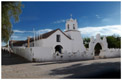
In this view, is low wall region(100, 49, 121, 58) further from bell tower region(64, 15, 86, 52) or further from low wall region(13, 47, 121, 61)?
bell tower region(64, 15, 86, 52)

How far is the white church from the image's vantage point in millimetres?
13696

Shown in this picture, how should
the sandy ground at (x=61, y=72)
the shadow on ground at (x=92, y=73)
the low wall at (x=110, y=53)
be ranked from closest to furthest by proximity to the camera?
1. the shadow on ground at (x=92, y=73)
2. the sandy ground at (x=61, y=72)
3. the low wall at (x=110, y=53)

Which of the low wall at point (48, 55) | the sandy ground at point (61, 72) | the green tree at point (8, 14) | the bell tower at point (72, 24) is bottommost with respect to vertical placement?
the sandy ground at point (61, 72)

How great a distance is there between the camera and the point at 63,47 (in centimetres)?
2150

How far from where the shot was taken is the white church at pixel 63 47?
1370cm

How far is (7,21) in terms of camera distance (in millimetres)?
8539

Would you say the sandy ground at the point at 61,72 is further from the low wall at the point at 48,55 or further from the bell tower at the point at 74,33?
the bell tower at the point at 74,33

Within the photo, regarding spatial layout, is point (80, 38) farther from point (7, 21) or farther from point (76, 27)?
point (7, 21)

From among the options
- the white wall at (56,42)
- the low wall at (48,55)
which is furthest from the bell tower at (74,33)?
the low wall at (48,55)

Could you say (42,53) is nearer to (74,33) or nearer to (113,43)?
(74,33)

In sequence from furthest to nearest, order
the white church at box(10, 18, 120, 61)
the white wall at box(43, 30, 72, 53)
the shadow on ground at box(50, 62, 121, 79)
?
the white wall at box(43, 30, 72, 53) < the white church at box(10, 18, 120, 61) < the shadow on ground at box(50, 62, 121, 79)

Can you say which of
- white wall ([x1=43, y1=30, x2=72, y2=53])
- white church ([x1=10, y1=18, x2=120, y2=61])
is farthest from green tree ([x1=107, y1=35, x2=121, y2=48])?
white wall ([x1=43, y1=30, x2=72, y2=53])

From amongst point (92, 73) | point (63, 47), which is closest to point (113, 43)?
point (63, 47)

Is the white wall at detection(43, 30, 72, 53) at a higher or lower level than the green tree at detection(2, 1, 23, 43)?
lower
